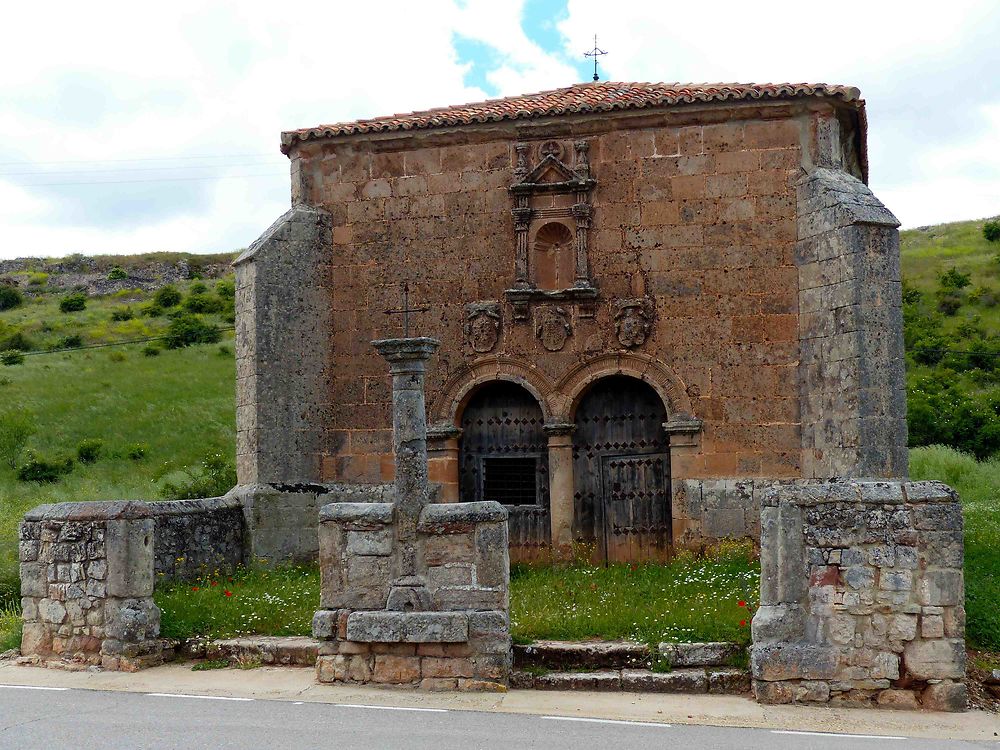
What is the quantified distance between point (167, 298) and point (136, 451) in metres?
19.3

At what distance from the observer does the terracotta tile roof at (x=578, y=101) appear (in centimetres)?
1359

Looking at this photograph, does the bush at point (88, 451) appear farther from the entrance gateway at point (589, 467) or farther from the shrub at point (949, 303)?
the shrub at point (949, 303)

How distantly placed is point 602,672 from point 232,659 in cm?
356

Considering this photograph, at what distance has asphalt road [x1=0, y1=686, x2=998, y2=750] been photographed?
7027 millimetres

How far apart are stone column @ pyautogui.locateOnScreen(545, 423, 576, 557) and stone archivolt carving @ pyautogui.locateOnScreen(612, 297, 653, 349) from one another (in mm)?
1368

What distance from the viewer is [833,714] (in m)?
7.95

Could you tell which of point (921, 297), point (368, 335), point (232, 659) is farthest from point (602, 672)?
point (921, 297)

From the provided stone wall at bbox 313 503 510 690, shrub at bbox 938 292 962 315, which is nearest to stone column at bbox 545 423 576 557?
stone wall at bbox 313 503 510 690

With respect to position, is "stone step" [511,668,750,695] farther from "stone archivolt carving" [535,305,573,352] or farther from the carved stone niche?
the carved stone niche

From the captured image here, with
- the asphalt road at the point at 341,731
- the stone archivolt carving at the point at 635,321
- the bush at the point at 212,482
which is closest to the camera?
the asphalt road at the point at 341,731

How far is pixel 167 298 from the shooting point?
49469mm

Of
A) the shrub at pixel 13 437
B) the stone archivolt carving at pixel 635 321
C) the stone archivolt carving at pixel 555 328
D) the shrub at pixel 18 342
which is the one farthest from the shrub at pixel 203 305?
the stone archivolt carving at pixel 635 321

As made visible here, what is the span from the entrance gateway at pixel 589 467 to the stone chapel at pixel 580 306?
0.03m

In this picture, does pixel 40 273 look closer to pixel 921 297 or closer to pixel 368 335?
pixel 921 297
